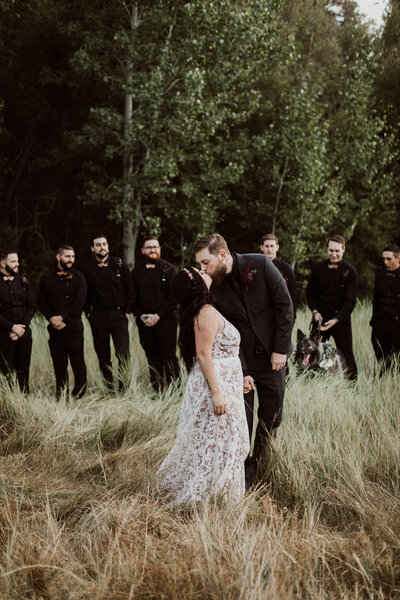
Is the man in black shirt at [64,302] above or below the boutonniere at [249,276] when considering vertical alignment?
below

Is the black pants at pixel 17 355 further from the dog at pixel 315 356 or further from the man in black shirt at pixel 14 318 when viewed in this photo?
the dog at pixel 315 356

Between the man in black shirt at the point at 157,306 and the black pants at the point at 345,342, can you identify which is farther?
the black pants at the point at 345,342

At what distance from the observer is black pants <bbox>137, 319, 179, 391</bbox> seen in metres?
7.53

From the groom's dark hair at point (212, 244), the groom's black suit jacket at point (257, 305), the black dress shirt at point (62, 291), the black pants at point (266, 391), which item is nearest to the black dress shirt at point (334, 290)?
the black dress shirt at point (62, 291)

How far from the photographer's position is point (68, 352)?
293 inches

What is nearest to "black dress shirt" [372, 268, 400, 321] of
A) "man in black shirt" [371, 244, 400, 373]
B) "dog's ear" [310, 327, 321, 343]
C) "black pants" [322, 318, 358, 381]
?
"man in black shirt" [371, 244, 400, 373]

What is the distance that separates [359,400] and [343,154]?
13021mm

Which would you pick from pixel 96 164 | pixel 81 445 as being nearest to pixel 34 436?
pixel 81 445

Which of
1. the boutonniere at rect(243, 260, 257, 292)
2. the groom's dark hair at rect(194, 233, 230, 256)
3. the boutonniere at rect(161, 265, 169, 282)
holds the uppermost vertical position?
the groom's dark hair at rect(194, 233, 230, 256)

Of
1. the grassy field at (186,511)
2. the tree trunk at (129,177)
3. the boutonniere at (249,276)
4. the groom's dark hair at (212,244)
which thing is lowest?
the grassy field at (186,511)

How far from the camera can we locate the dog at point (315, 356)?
7.11 metres

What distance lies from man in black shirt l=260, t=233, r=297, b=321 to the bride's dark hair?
9.39 feet

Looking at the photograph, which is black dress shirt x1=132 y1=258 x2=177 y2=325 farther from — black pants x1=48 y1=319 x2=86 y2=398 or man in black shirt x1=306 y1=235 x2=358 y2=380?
man in black shirt x1=306 y1=235 x2=358 y2=380

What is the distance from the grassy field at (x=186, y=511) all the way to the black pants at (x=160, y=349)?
120cm
